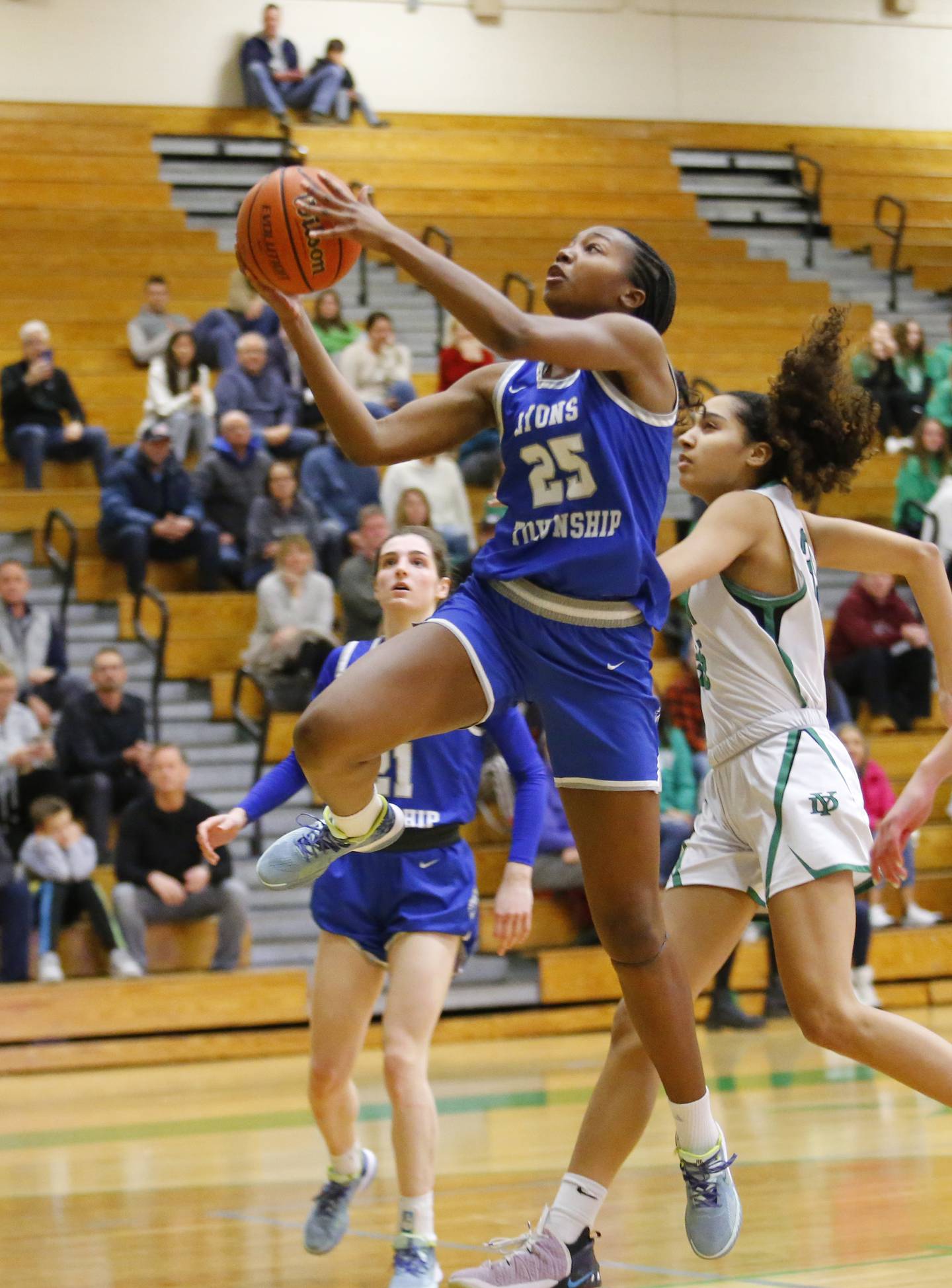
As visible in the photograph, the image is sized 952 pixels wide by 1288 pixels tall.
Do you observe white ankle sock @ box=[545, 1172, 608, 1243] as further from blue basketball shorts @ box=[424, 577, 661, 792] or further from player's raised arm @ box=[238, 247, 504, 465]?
player's raised arm @ box=[238, 247, 504, 465]

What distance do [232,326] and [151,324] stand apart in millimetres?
1230

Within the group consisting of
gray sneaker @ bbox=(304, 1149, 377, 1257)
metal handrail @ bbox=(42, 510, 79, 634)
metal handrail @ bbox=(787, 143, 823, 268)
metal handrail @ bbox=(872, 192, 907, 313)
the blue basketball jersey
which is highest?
metal handrail @ bbox=(787, 143, 823, 268)

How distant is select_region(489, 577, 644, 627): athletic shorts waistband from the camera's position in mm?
3375

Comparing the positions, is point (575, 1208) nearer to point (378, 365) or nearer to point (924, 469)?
point (378, 365)

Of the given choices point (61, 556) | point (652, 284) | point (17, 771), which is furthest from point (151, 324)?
point (652, 284)

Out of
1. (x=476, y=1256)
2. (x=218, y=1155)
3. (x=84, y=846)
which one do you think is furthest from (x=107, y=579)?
(x=476, y=1256)

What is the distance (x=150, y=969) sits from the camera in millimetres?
9086

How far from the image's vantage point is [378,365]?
468 inches

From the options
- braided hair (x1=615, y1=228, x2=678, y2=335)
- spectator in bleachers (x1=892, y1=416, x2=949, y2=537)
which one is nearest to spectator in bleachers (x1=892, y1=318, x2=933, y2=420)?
spectator in bleachers (x1=892, y1=416, x2=949, y2=537)

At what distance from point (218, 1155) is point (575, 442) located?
11.8 ft

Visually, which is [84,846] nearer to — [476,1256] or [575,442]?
[476,1256]

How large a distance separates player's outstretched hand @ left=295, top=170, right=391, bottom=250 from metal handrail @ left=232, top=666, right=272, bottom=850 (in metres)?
6.68

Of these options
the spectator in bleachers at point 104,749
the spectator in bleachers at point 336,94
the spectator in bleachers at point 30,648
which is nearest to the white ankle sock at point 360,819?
the spectator in bleachers at point 104,749

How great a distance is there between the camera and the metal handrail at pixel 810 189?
1692cm
